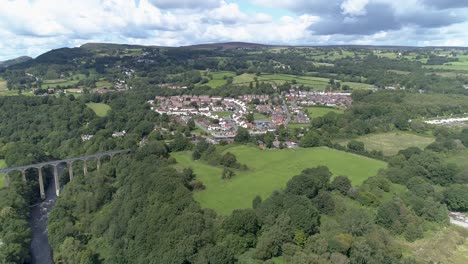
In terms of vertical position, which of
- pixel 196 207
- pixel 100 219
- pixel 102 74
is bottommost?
pixel 100 219

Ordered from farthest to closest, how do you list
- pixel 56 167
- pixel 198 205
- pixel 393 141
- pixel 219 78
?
1. pixel 219 78
2. pixel 393 141
3. pixel 56 167
4. pixel 198 205

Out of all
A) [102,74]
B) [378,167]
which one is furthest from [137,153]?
[102,74]

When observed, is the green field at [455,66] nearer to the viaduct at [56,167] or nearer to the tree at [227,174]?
the tree at [227,174]

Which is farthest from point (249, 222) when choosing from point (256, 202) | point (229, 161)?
point (229, 161)

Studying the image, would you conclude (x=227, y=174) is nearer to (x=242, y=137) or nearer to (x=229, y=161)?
(x=229, y=161)

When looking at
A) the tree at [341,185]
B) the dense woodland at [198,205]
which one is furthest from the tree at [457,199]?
the tree at [341,185]

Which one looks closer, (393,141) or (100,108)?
(393,141)

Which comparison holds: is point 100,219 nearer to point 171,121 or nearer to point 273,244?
point 273,244
